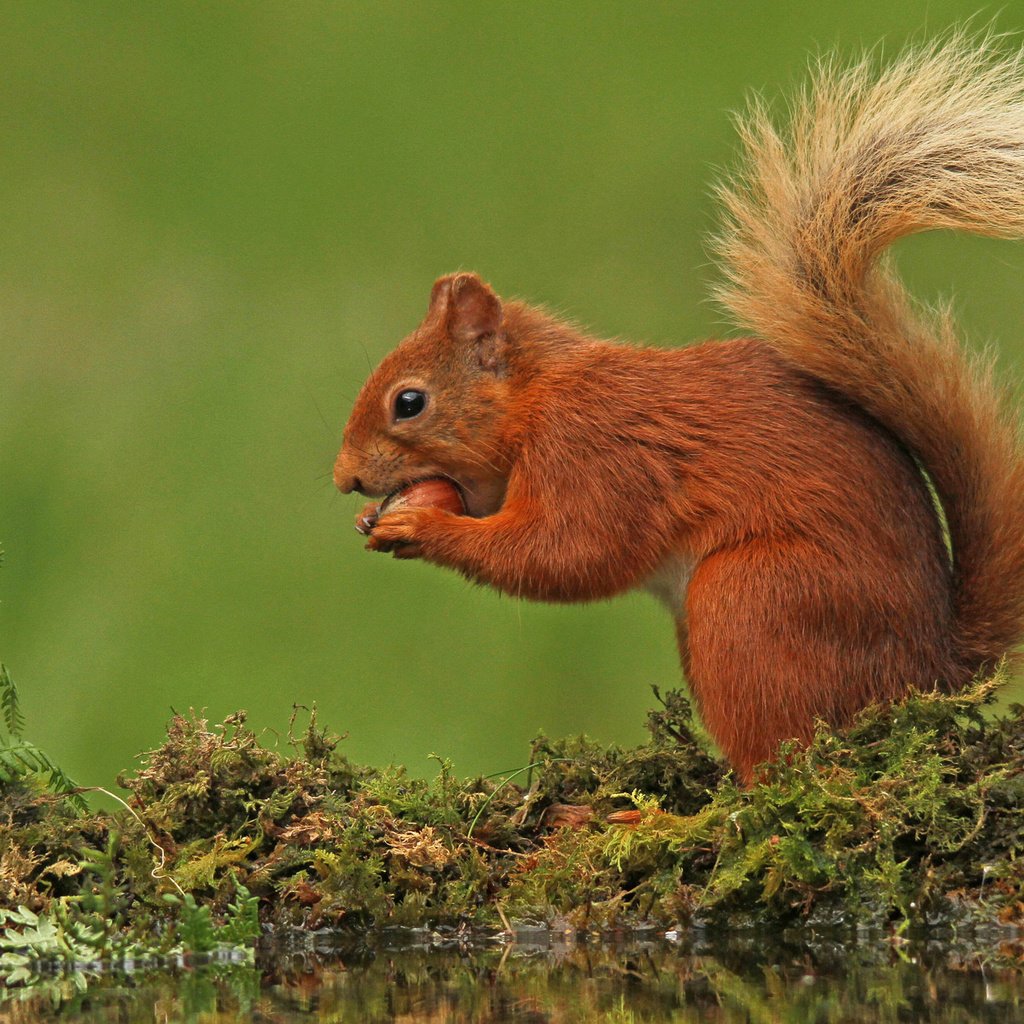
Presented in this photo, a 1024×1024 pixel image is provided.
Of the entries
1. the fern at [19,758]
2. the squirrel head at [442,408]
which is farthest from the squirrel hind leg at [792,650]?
the fern at [19,758]

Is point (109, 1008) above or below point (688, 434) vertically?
below

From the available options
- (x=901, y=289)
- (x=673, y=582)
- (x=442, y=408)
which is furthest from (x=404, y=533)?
(x=901, y=289)

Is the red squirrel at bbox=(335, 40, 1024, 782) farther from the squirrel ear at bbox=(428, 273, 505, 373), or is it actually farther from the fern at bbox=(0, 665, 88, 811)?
the fern at bbox=(0, 665, 88, 811)

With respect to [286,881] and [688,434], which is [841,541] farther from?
[286,881]

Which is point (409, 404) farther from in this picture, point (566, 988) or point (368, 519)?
point (566, 988)

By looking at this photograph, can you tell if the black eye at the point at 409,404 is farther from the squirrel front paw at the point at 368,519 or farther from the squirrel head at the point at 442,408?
the squirrel front paw at the point at 368,519

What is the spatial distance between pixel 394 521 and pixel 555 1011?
1.38 metres

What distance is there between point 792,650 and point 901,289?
735 mm

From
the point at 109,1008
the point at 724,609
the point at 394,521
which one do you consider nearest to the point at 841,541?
the point at 724,609

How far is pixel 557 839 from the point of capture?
250 cm

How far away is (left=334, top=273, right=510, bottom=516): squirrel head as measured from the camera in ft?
10.2

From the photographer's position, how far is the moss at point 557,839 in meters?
2.19

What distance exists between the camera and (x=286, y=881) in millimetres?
2373

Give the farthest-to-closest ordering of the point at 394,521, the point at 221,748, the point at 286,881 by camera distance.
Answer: the point at 394,521 < the point at 221,748 < the point at 286,881
